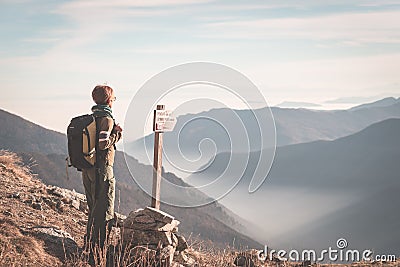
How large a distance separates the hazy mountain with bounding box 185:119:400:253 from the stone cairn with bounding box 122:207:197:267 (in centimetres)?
7600

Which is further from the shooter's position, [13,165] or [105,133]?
[13,165]

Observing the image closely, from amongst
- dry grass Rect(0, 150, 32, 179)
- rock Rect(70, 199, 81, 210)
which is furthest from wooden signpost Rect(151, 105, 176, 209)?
dry grass Rect(0, 150, 32, 179)

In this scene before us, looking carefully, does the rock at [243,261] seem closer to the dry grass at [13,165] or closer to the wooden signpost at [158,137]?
the wooden signpost at [158,137]

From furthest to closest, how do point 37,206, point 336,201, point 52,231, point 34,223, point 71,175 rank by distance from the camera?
point 336,201, point 71,175, point 37,206, point 34,223, point 52,231

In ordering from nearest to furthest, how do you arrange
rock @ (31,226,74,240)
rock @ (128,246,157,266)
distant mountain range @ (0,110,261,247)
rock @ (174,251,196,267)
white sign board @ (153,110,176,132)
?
rock @ (128,246,157,266)
rock @ (31,226,74,240)
rock @ (174,251,196,267)
white sign board @ (153,110,176,132)
distant mountain range @ (0,110,261,247)

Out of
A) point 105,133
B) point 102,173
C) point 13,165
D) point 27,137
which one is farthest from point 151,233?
point 27,137

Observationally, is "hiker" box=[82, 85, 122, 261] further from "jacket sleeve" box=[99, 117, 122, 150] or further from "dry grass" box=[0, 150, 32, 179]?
"dry grass" box=[0, 150, 32, 179]

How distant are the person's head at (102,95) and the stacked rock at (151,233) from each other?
91.4 inches

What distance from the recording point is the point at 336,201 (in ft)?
521

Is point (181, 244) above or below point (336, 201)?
below

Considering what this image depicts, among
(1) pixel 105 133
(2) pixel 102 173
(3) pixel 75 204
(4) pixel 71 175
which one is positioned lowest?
(2) pixel 102 173

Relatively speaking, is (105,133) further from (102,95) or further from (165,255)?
(165,255)

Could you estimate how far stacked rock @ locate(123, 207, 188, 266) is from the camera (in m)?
9.73

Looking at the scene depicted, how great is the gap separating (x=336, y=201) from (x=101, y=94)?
6145 inches
